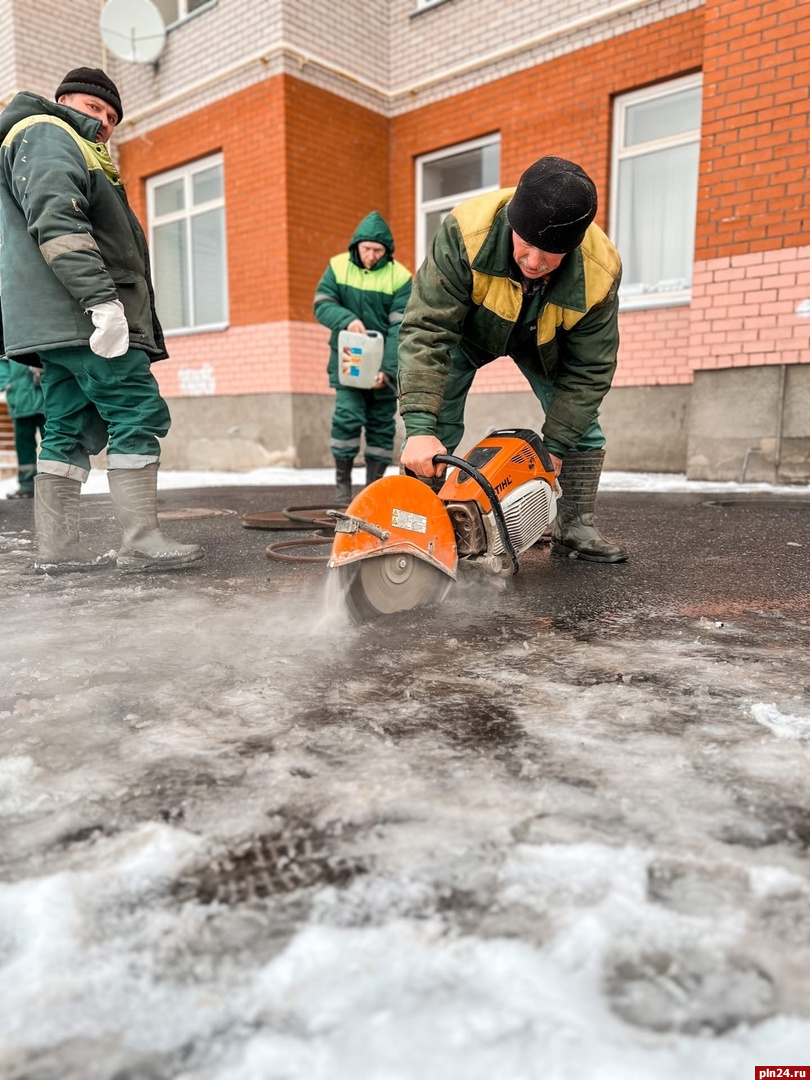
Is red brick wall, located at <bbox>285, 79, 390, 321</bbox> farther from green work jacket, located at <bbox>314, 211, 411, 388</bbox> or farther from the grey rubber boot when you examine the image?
the grey rubber boot

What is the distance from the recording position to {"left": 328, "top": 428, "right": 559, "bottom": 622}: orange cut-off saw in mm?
2043

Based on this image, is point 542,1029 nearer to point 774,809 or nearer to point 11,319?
point 774,809

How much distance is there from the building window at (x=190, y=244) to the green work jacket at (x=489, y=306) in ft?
23.3

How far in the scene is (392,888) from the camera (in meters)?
0.96

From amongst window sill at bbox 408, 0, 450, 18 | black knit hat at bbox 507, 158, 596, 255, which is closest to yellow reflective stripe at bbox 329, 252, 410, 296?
black knit hat at bbox 507, 158, 596, 255

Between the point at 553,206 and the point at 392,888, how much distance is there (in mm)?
1771

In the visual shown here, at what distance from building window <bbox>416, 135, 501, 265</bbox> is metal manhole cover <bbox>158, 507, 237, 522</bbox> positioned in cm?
467

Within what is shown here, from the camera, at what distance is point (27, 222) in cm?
280

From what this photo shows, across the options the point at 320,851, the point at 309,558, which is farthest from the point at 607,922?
the point at 309,558

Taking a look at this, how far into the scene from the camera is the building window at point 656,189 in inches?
277

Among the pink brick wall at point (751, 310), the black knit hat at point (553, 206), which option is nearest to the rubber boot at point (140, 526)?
the black knit hat at point (553, 206)

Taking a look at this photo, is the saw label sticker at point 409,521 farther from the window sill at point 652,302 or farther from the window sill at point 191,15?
the window sill at point 191,15

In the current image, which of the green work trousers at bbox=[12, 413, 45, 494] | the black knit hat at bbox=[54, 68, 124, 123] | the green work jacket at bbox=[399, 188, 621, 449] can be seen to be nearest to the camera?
the green work jacket at bbox=[399, 188, 621, 449]

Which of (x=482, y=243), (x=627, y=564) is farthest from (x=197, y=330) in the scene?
(x=482, y=243)
